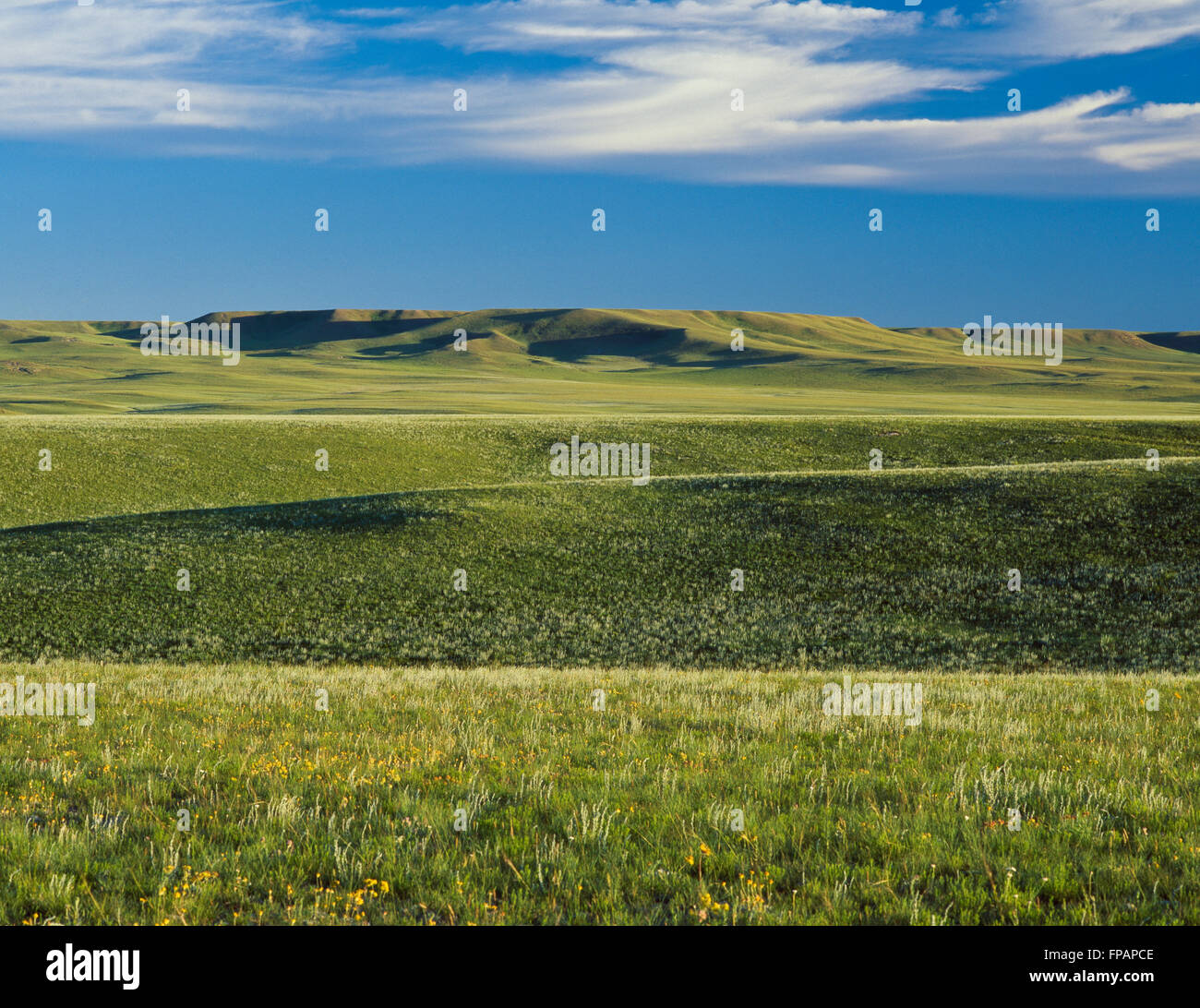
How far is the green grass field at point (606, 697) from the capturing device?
20.4 feet

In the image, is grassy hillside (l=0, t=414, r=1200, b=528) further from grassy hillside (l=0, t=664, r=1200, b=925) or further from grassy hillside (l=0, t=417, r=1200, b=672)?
grassy hillside (l=0, t=664, r=1200, b=925)

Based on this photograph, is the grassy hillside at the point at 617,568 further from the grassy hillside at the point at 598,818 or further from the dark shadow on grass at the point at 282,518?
the grassy hillside at the point at 598,818

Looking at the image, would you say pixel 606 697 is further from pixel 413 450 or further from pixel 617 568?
pixel 413 450

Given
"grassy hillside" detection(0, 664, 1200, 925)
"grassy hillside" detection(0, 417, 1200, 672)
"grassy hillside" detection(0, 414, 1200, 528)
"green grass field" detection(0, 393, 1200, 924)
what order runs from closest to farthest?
"grassy hillside" detection(0, 664, 1200, 925) < "green grass field" detection(0, 393, 1200, 924) < "grassy hillside" detection(0, 417, 1200, 672) < "grassy hillside" detection(0, 414, 1200, 528)

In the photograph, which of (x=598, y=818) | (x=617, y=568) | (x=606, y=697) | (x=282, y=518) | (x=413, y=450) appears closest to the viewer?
(x=598, y=818)

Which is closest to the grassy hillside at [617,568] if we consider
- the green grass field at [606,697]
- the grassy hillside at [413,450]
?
the green grass field at [606,697]

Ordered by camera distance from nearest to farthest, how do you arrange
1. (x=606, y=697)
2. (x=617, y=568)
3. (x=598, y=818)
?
(x=598, y=818)
(x=606, y=697)
(x=617, y=568)

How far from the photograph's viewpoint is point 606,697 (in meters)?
14.1

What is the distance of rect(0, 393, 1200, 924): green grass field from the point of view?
6.22 meters

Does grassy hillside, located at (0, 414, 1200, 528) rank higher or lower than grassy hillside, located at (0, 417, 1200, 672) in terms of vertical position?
higher

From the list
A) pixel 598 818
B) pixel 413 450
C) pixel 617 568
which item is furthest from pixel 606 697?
pixel 413 450

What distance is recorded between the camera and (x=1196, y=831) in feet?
22.9

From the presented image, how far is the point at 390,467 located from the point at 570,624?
112 ft

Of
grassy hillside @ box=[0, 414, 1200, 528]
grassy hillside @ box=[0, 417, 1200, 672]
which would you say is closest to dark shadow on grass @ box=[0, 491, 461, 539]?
grassy hillside @ box=[0, 417, 1200, 672]
